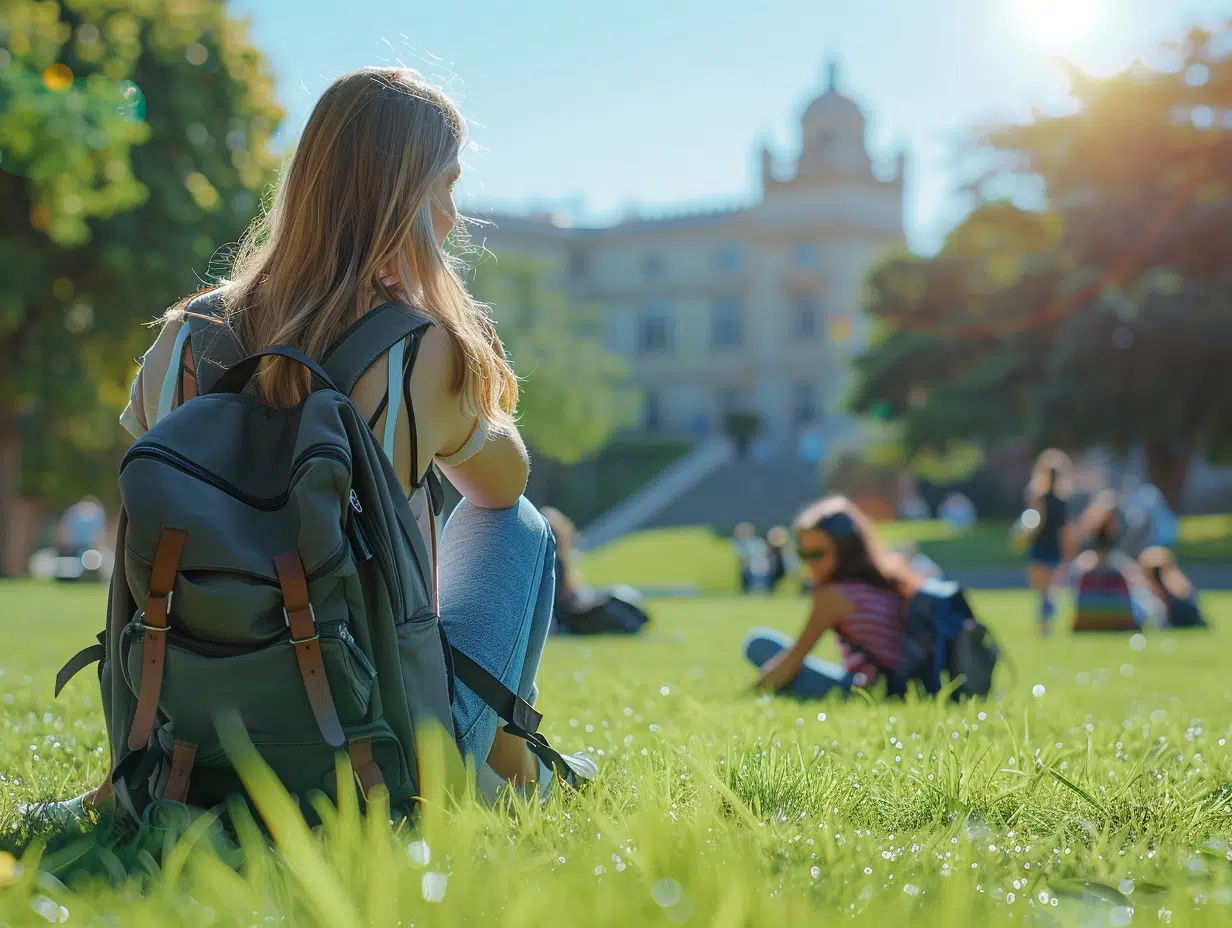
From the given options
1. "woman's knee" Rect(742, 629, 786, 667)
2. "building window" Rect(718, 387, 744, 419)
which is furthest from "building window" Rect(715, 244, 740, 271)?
"woman's knee" Rect(742, 629, 786, 667)

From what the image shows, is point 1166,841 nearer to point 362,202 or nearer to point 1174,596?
point 362,202

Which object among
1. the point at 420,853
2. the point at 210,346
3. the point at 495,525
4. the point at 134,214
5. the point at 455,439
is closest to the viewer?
the point at 420,853

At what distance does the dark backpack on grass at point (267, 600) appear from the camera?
2.11 meters

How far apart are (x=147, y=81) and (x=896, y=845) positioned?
67.8 ft

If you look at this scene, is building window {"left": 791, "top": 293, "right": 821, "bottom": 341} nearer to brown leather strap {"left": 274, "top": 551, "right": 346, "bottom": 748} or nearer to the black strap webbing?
the black strap webbing

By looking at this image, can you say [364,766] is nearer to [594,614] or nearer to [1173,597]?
[594,614]

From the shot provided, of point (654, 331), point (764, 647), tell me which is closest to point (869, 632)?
point (764, 647)

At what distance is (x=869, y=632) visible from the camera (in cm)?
534

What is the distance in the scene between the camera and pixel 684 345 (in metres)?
63.8

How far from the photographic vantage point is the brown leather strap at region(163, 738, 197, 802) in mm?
2203

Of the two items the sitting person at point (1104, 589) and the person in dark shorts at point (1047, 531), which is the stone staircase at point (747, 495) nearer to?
the person in dark shorts at point (1047, 531)

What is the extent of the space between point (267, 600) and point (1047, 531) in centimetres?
1137

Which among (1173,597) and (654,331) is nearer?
(1173,597)

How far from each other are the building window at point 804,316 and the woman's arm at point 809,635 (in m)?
55.5
